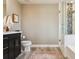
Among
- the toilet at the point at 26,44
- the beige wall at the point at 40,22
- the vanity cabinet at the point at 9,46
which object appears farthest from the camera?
the beige wall at the point at 40,22

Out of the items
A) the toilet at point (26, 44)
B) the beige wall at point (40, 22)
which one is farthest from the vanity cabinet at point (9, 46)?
the beige wall at point (40, 22)

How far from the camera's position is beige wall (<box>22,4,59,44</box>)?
8.83 meters

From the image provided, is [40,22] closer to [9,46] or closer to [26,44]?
[26,44]

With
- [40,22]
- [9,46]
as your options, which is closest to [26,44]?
[40,22]

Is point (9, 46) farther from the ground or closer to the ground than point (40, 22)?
closer to the ground

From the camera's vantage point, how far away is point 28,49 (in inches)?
285

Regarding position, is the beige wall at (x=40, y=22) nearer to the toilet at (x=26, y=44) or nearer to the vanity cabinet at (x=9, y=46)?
the toilet at (x=26, y=44)

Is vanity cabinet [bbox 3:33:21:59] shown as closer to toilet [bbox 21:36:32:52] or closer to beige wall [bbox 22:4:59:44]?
toilet [bbox 21:36:32:52]

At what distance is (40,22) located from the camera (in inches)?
350

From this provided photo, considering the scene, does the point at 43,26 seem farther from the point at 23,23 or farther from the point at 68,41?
the point at 68,41

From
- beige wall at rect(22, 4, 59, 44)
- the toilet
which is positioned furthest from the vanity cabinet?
beige wall at rect(22, 4, 59, 44)

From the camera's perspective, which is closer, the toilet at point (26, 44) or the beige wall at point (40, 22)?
the toilet at point (26, 44)

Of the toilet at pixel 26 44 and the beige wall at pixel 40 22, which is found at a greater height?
the beige wall at pixel 40 22

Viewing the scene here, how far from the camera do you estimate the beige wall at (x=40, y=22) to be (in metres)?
8.83
